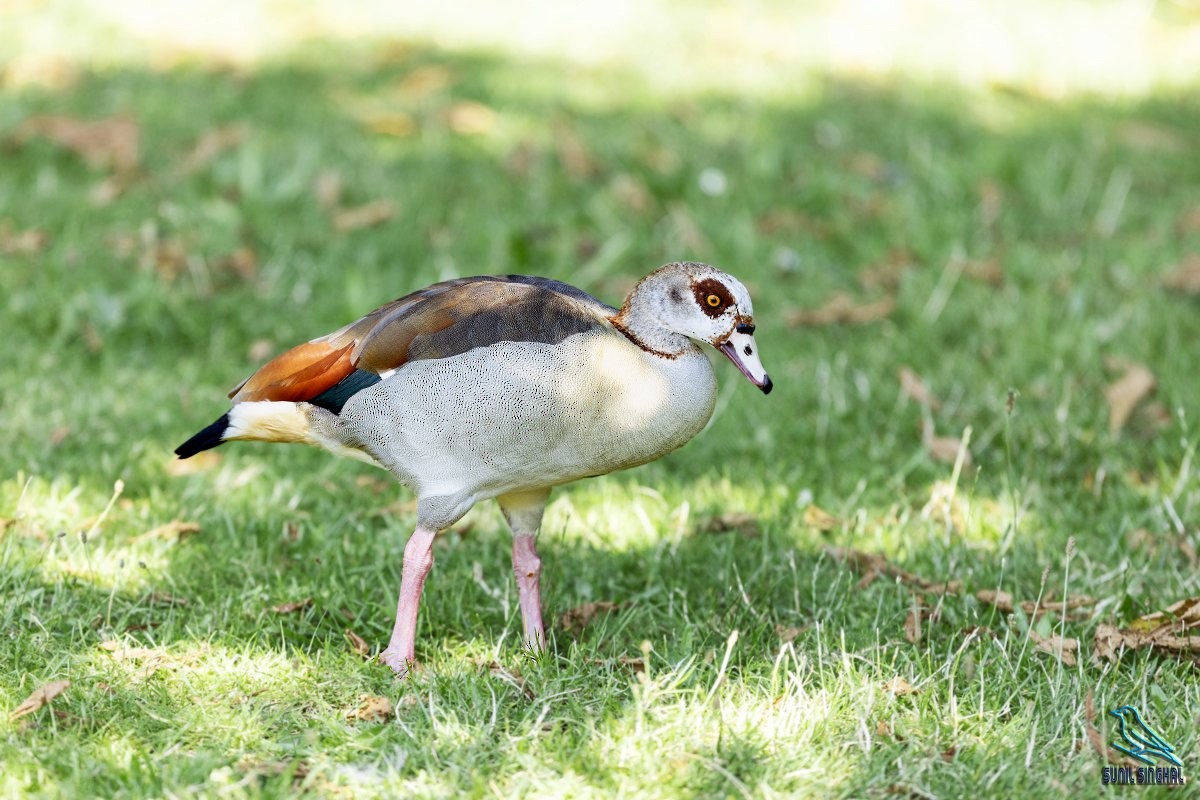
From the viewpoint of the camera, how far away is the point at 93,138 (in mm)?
7367

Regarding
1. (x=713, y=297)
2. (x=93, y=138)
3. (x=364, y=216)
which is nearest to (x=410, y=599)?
(x=713, y=297)

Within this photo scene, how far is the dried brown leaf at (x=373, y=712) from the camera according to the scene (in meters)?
3.44

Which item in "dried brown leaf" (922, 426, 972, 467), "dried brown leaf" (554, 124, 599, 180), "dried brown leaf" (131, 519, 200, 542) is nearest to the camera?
"dried brown leaf" (131, 519, 200, 542)

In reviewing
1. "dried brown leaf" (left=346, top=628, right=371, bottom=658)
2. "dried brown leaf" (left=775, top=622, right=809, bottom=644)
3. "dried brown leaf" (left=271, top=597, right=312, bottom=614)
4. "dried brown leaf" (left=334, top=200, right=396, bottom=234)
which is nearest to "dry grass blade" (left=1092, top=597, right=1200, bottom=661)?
"dried brown leaf" (left=775, top=622, right=809, bottom=644)

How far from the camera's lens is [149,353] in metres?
5.87

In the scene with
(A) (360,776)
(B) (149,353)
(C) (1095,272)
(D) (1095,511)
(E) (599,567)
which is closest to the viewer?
(A) (360,776)

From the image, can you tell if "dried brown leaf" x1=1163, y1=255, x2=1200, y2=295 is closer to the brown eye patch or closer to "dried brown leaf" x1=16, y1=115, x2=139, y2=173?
the brown eye patch

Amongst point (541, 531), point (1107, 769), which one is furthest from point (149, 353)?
point (1107, 769)

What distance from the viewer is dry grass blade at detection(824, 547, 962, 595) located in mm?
4207

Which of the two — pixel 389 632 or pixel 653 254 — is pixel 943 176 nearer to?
pixel 653 254

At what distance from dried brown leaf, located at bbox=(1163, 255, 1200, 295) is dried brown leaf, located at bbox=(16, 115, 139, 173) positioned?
188 inches

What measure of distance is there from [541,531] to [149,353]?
80.1 inches

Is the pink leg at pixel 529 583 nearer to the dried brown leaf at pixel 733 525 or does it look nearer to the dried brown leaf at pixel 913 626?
the dried brown leaf at pixel 733 525

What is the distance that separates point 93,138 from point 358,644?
437 cm
